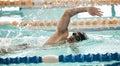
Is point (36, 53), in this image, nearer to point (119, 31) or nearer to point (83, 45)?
point (83, 45)

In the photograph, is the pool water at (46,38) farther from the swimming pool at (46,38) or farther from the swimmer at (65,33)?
the swimmer at (65,33)

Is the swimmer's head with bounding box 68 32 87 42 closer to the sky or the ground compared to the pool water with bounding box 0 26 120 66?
closer to the sky

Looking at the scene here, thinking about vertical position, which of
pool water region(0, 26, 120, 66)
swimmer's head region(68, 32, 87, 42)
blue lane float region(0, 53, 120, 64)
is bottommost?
pool water region(0, 26, 120, 66)

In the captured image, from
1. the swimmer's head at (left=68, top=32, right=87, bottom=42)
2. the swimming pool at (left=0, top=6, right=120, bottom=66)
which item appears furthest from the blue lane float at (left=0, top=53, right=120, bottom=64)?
the swimmer's head at (left=68, top=32, right=87, bottom=42)

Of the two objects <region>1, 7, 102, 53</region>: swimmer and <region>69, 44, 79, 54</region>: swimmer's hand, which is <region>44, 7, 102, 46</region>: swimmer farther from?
<region>69, 44, 79, 54</region>: swimmer's hand

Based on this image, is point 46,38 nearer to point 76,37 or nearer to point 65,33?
point 65,33

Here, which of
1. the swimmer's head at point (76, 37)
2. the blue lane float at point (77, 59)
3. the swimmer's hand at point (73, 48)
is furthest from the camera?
the swimmer's hand at point (73, 48)

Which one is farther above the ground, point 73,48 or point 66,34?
point 66,34

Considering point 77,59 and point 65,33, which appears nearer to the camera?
point 77,59

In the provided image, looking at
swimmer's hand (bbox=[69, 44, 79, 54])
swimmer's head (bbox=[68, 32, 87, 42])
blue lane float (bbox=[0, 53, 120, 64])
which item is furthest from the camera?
swimmer's hand (bbox=[69, 44, 79, 54])

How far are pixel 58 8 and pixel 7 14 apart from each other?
131 centimetres

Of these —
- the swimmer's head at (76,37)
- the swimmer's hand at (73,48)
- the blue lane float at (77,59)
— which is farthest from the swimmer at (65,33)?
the blue lane float at (77,59)

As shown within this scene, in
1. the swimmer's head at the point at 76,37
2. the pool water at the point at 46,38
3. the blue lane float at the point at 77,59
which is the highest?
the swimmer's head at the point at 76,37

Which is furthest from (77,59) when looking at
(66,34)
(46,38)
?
(46,38)
